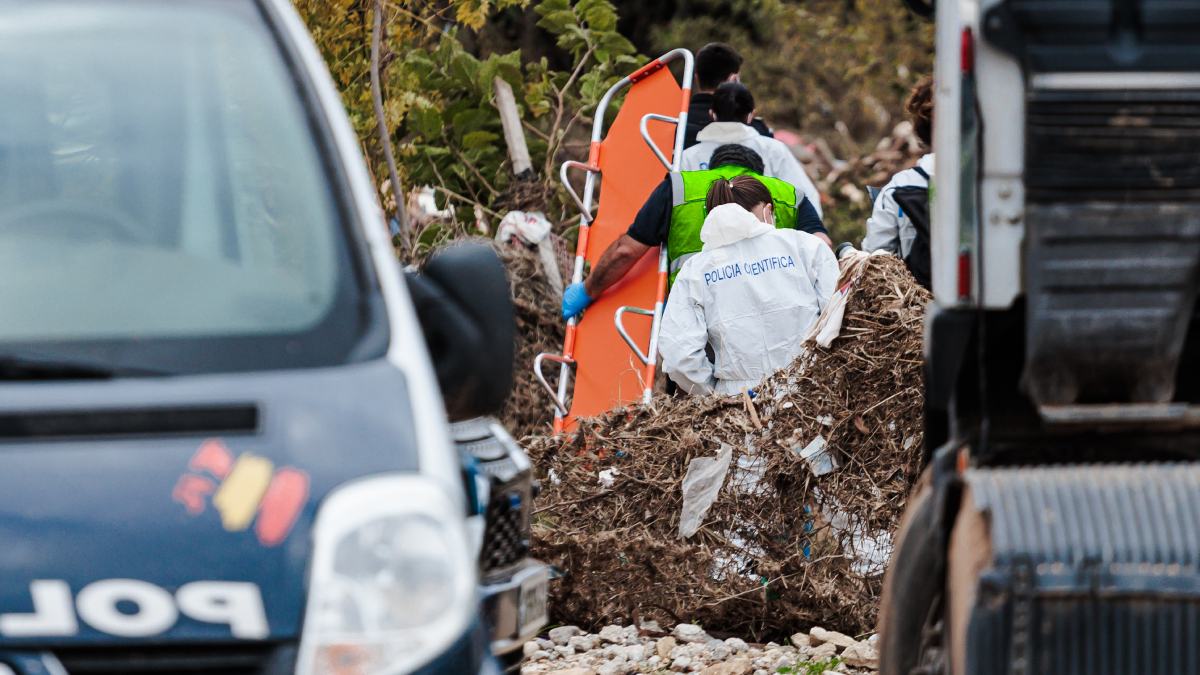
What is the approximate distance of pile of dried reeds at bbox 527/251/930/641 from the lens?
199 inches

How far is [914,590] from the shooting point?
116 inches

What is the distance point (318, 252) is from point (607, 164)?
5532 millimetres

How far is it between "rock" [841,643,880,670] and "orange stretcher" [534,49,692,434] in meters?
1.95

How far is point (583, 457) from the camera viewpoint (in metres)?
5.40

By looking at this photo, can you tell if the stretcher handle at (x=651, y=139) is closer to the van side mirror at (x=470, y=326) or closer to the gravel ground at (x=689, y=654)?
the gravel ground at (x=689, y=654)

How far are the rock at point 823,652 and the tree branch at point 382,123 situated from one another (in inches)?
131

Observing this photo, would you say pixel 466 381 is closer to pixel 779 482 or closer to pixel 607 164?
pixel 779 482

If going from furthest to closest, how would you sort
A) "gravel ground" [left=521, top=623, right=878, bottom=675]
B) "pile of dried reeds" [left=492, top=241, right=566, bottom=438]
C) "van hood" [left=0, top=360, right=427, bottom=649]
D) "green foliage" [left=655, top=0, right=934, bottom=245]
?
"green foliage" [left=655, top=0, right=934, bottom=245]
"pile of dried reeds" [left=492, top=241, right=566, bottom=438]
"gravel ground" [left=521, top=623, right=878, bottom=675]
"van hood" [left=0, top=360, right=427, bottom=649]

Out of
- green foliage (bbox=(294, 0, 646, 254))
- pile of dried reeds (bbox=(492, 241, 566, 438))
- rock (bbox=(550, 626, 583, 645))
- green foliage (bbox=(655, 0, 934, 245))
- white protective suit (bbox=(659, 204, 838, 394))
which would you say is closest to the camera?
rock (bbox=(550, 626, 583, 645))

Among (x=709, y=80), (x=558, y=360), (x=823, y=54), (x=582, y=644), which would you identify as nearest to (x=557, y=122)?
(x=709, y=80)

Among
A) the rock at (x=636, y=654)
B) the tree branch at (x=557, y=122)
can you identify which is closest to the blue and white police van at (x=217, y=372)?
the rock at (x=636, y=654)

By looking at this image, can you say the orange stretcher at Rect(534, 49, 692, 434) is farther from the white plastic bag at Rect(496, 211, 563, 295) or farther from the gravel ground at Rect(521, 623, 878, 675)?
the gravel ground at Rect(521, 623, 878, 675)

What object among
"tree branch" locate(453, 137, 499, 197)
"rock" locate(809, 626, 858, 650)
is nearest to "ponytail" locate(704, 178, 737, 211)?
"rock" locate(809, 626, 858, 650)

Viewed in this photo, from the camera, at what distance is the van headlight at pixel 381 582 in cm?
199
